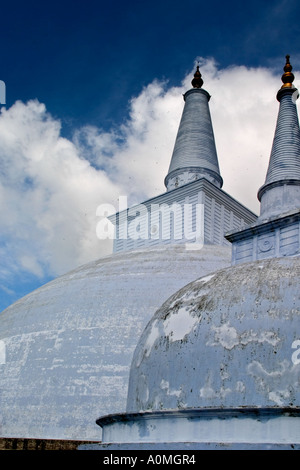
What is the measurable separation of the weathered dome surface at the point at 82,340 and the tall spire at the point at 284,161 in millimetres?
2921

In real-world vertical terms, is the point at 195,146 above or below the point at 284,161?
above

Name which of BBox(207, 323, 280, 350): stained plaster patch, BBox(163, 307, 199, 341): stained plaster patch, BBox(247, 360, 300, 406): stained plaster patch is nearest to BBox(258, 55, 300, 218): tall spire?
BBox(163, 307, 199, 341): stained plaster patch

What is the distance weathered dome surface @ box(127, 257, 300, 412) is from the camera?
574cm

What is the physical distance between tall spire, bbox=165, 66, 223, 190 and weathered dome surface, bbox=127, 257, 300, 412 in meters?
12.0

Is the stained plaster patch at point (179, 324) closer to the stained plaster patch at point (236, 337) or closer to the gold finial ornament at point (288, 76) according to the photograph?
the stained plaster patch at point (236, 337)

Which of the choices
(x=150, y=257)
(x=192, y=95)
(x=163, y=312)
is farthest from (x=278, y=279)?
(x=192, y=95)

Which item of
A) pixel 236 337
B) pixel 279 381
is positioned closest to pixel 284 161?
pixel 236 337

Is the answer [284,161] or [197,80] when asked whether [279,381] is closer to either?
[284,161]

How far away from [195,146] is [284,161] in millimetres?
8916

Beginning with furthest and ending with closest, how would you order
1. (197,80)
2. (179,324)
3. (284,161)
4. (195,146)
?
1. (197,80)
2. (195,146)
3. (284,161)
4. (179,324)

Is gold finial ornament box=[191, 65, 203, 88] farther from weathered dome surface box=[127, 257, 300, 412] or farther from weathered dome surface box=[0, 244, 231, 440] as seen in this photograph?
weathered dome surface box=[127, 257, 300, 412]

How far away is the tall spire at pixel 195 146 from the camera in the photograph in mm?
19062

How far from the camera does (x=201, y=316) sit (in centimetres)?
661

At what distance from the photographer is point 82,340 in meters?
11.9
